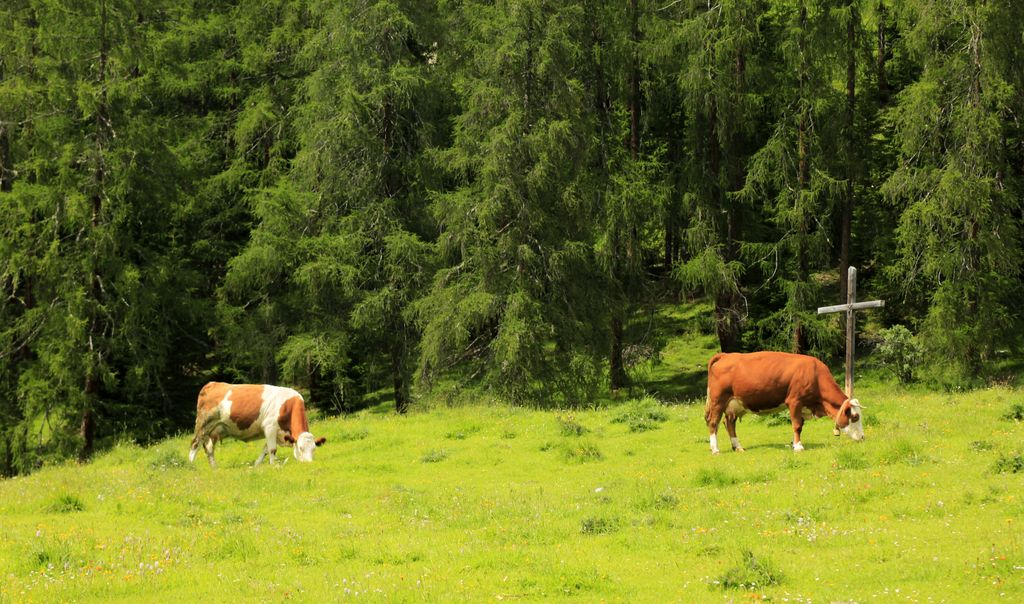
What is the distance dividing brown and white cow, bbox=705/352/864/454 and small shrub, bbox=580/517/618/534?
283 inches

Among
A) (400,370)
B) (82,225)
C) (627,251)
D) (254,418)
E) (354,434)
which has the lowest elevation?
(400,370)

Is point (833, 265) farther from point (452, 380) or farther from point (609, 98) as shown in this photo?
point (452, 380)

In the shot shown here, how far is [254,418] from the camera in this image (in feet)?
83.3

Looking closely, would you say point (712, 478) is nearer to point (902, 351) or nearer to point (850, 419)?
point (850, 419)

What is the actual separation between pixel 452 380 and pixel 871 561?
24.3 m

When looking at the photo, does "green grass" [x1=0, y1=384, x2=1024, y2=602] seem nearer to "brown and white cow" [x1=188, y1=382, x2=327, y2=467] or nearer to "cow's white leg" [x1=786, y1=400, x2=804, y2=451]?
"cow's white leg" [x1=786, y1=400, x2=804, y2=451]

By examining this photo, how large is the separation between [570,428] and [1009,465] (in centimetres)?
1048

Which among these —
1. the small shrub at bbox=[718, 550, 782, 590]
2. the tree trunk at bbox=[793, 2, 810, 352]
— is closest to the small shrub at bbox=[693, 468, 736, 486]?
the small shrub at bbox=[718, 550, 782, 590]

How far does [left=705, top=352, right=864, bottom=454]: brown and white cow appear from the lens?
866 inches

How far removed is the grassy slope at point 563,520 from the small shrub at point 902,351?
418 inches

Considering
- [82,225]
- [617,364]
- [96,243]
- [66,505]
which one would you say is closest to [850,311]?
[617,364]

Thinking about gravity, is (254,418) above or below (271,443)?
above

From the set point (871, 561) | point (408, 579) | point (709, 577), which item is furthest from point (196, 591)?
point (871, 561)

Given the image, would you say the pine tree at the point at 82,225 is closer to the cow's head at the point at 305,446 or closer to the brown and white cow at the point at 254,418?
the brown and white cow at the point at 254,418
